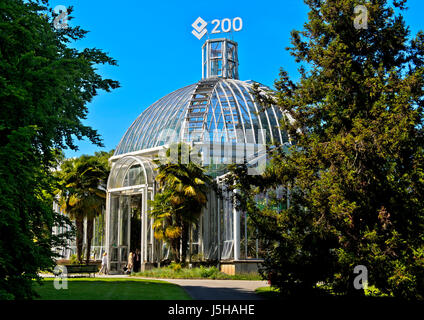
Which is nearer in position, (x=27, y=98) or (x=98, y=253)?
(x=27, y=98)

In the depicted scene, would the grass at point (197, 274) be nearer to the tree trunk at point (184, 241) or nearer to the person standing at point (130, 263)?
the tree trunk at point (184, 241)

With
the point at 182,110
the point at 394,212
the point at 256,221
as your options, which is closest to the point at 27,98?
the point at 256,221

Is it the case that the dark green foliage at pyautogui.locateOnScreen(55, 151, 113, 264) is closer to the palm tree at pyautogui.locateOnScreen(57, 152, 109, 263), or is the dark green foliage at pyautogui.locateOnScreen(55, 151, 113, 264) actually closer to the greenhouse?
the palm tree at pyautogui.locateOnScreen(57, 152, 109, 263)

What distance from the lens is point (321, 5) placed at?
12.9 meters

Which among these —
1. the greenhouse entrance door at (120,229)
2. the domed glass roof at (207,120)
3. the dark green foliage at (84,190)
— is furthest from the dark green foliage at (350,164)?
the dark green foliage at (84,190)

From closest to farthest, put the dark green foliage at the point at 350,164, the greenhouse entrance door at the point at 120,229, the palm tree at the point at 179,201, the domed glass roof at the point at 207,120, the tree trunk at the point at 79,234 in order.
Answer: the dark green foliage at the point at 350,164
the palm tree at the point at 179,201
the domed glass roof at the point at 207,120
the greenhouse entrance door at the point at 120,229
the tree trunk at the point at 79,234

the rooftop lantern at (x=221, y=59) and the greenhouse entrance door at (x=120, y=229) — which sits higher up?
the rooftop lantern at (x=221, y=59)

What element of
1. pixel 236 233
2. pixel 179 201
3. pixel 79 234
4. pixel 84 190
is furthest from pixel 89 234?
pixel 236 233

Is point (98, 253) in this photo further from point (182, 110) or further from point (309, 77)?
point (309, 77)

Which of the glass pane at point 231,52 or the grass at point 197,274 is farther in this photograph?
the glass pane at point 231,52

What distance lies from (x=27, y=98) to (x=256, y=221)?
6.62m

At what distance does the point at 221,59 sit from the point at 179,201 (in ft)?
55.2

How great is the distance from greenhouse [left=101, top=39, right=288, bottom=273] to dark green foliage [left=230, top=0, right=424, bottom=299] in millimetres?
10361

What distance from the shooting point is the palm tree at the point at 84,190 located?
99.4 ft
